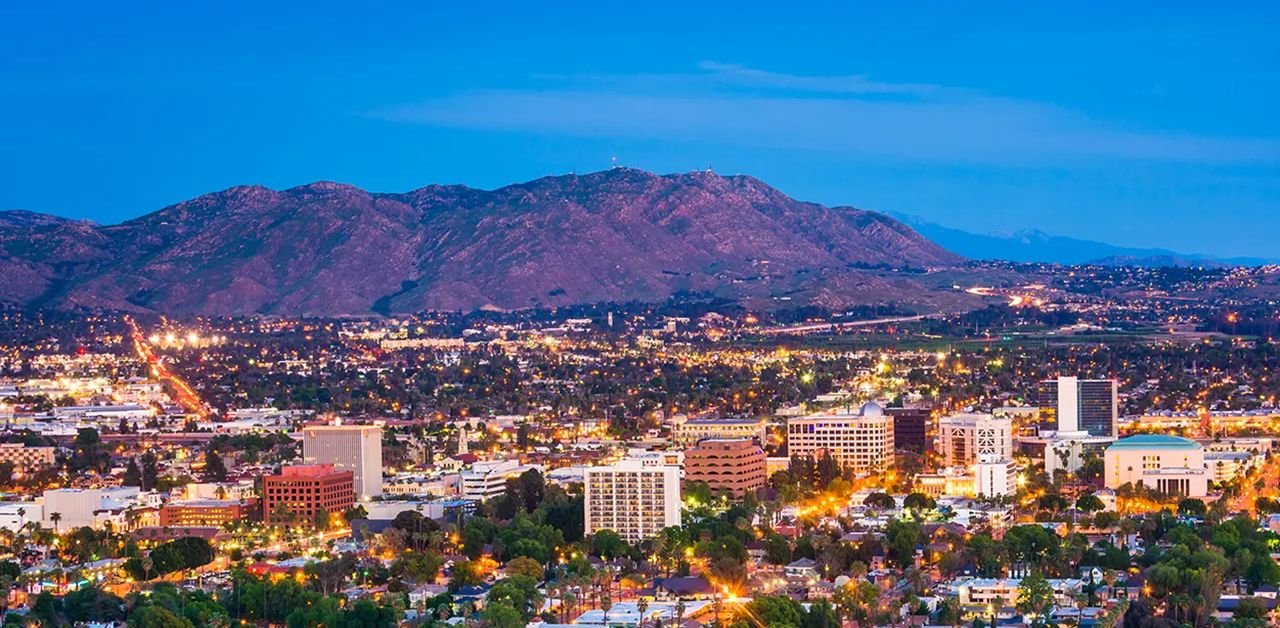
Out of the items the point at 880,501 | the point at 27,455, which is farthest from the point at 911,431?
the point at 27,455

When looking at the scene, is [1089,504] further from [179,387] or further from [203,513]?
[179,387]

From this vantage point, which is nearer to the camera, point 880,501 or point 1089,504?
point 1089,504

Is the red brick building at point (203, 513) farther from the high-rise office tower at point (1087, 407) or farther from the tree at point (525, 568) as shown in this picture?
the high-rise office tower at point (1087, 407)

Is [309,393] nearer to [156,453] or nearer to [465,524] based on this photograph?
[156,453]

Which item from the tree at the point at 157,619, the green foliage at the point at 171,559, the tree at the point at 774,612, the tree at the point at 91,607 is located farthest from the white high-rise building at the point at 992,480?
the tree at the point at 157,619

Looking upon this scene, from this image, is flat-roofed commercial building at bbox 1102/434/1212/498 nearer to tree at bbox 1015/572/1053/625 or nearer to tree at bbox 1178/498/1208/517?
tree at bbox 1178/498/1208/517
